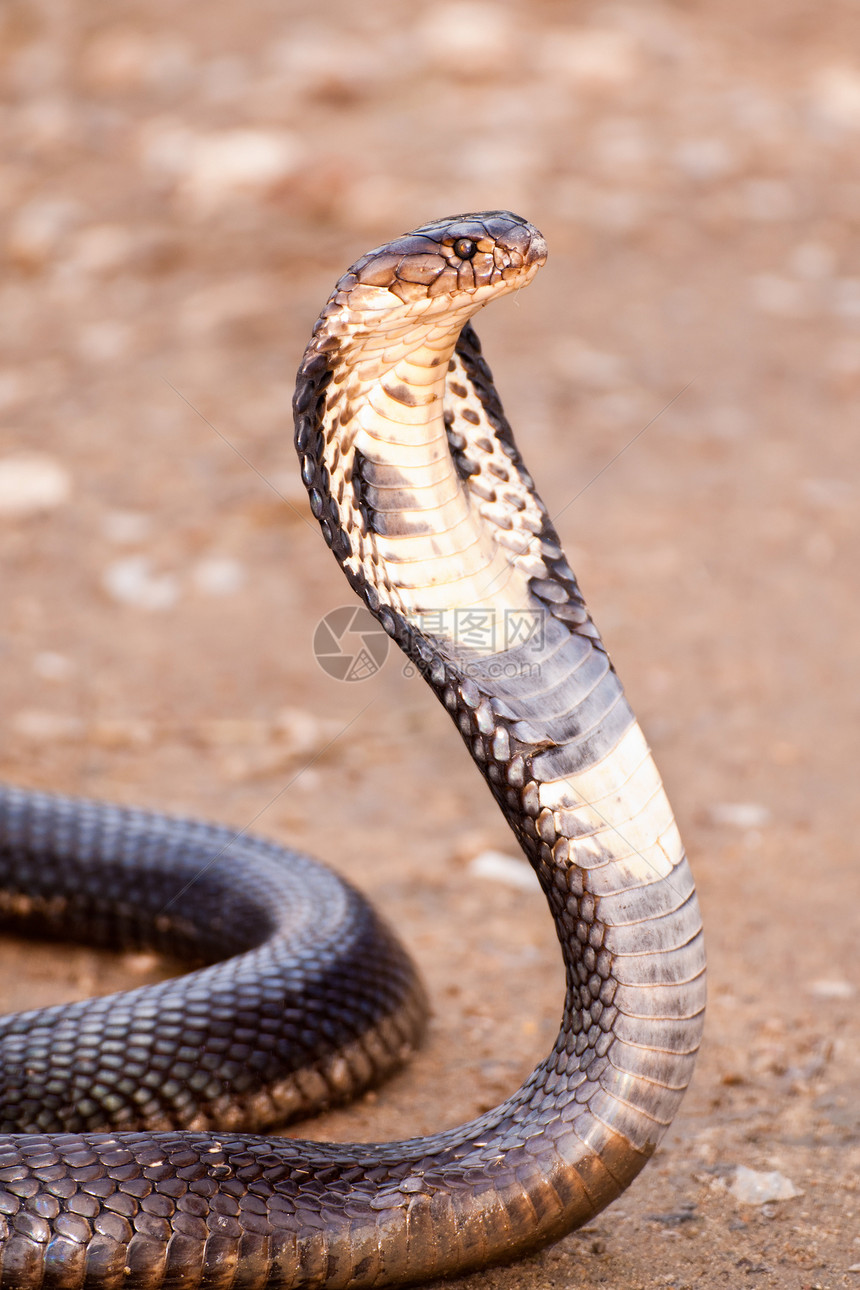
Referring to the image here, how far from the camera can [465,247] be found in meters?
1.84

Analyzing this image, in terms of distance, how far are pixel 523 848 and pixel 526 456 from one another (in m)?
3.99

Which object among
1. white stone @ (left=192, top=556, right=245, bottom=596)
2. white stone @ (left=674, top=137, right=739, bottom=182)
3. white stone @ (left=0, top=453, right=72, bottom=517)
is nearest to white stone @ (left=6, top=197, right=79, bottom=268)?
white stone @ (left=0, top=453, right=72, bottom=517)

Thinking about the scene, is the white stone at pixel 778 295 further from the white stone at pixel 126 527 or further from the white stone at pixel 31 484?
the white stone at pixel 31 484

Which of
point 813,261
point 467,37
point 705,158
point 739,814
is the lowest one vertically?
point 739,814

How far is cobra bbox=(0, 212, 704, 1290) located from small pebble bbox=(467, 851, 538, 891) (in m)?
1.60

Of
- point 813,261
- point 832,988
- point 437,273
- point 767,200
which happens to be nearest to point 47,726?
point 832,988

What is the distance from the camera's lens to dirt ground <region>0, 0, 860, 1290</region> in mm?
2951

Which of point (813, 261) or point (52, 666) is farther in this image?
point (813, 261)

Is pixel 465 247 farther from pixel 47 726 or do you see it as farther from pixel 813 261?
pixel 813 261

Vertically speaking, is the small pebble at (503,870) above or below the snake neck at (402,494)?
below

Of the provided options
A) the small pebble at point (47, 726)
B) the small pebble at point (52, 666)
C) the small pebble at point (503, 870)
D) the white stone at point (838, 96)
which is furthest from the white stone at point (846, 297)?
the small pebble at point (47, 726)

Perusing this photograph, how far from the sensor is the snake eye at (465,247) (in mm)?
1835

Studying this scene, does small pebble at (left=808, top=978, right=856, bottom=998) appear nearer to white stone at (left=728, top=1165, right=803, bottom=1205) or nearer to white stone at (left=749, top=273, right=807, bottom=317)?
white stone at (left=728, top=1165, right=803, bottom=1205)

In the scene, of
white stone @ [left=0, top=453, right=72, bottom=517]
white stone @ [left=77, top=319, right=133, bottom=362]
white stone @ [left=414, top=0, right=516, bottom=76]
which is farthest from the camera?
white stone @ [left=414, top=0, right=516, bottom=76]
